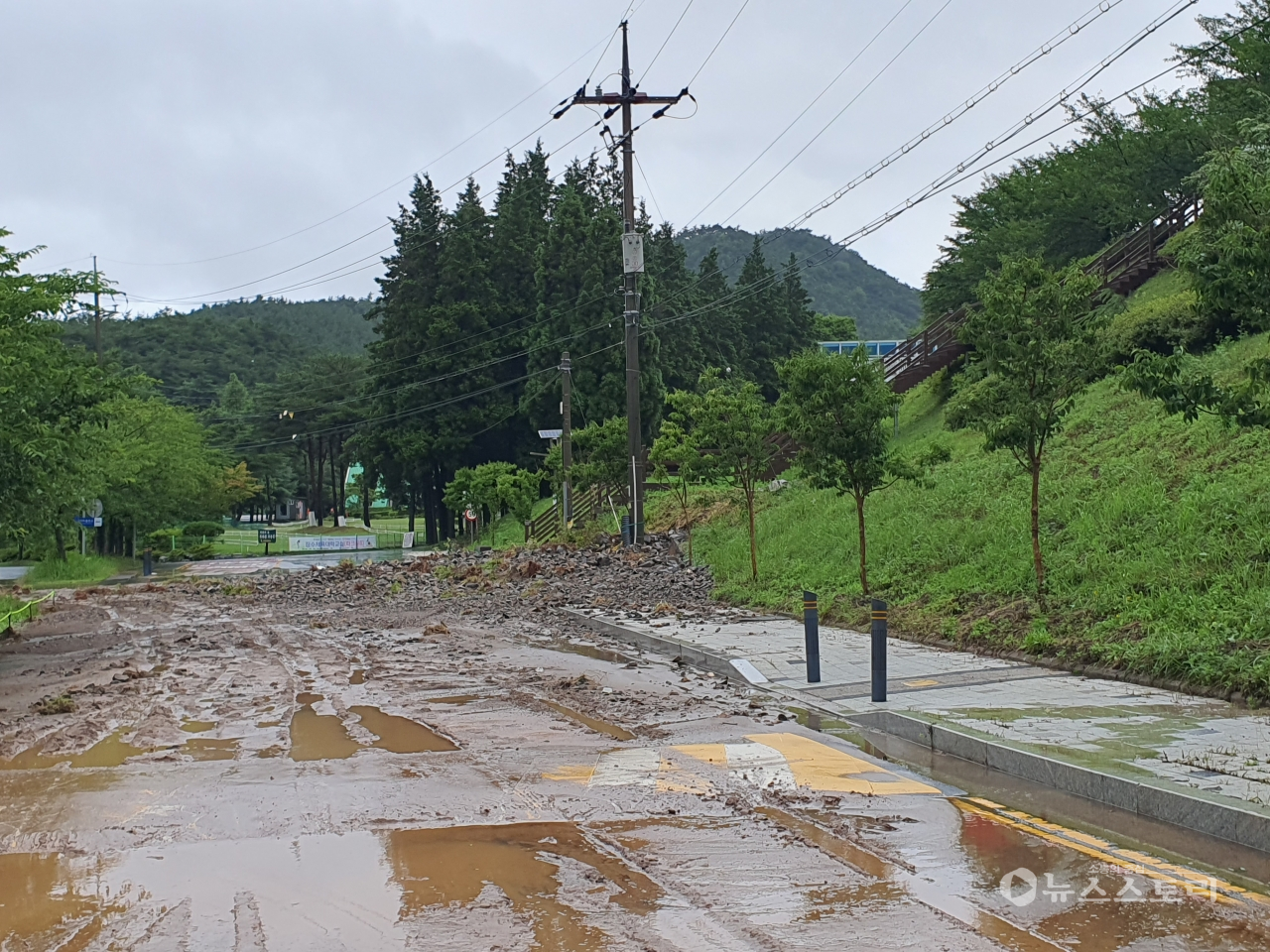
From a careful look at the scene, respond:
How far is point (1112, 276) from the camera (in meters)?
33.5

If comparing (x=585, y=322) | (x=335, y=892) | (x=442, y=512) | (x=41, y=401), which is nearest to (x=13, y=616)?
(x=41, y=401)

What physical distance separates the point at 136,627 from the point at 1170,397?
20513mm

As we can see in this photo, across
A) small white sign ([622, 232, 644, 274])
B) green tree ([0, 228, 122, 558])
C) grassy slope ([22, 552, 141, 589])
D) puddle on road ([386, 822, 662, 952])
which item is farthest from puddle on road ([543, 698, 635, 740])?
grassy slope ([22, 552, 141, 589])

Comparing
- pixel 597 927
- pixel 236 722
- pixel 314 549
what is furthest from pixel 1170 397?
pixel 314 549

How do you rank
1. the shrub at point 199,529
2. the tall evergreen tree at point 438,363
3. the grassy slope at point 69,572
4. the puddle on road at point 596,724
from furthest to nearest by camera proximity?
1. the shrub at point 199,529
2. the tall evergreen tree at point 438,363
3. the grassy slope at point 69,572
4. the puddle on road at point 596,724

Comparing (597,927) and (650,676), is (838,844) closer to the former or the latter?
(597,927)

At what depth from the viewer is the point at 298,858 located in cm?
638

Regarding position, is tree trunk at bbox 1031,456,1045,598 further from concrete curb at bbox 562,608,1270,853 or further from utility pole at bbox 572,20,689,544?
utility pole at bbox 572,20,689,544

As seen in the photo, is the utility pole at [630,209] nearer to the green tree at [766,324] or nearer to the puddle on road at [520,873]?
the puddle on road at [520,873]

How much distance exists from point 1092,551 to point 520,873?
11868 mm

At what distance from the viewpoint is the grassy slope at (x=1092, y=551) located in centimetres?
1245

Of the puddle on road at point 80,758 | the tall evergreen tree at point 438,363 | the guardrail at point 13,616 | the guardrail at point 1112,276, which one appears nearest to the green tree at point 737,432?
the guardrail at point 1112,276

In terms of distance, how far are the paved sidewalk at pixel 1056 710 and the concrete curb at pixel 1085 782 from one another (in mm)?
102

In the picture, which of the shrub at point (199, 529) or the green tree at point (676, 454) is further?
the shrub at point (199, 529)
